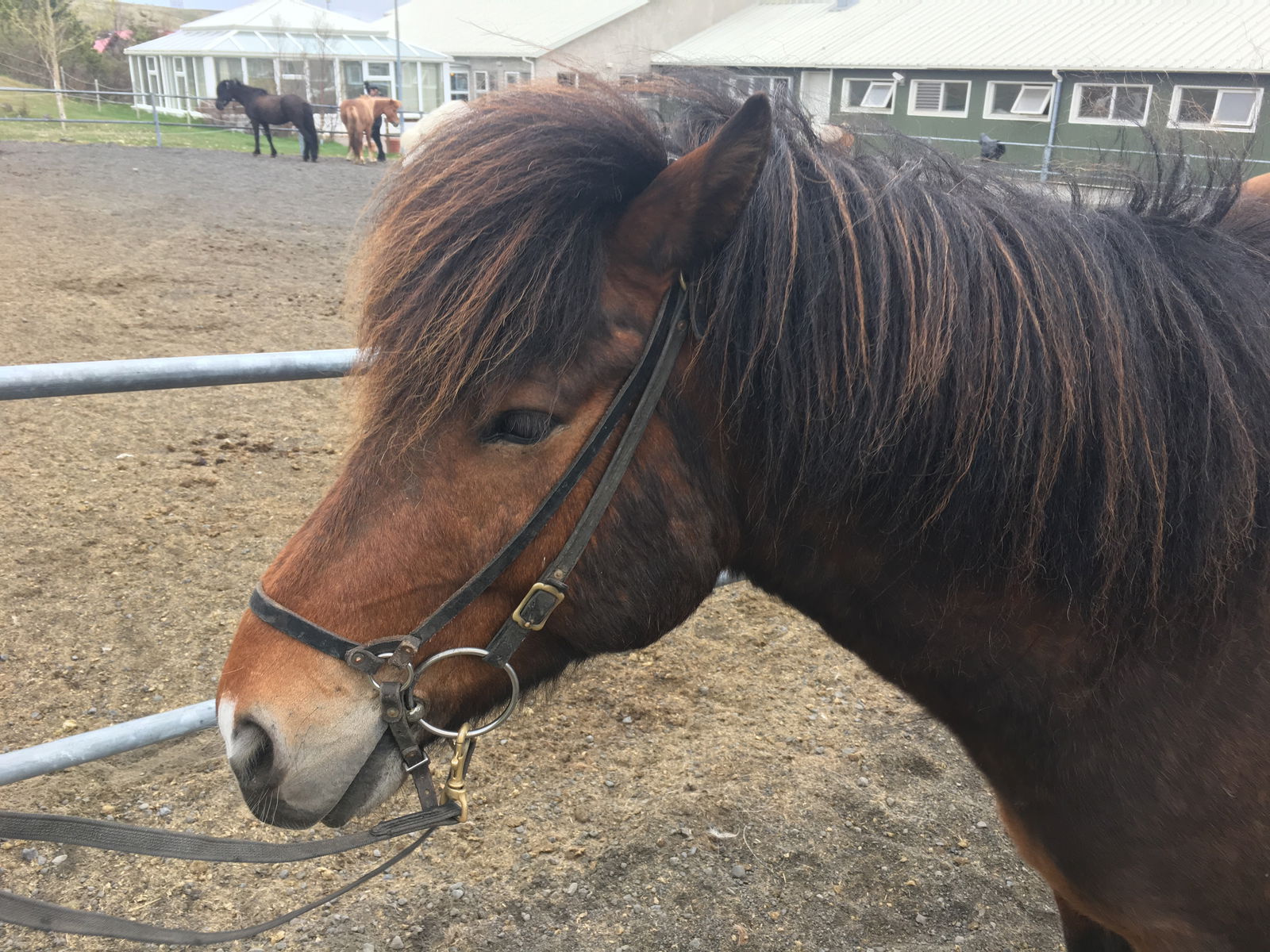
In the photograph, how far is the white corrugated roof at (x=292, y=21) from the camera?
37.4m

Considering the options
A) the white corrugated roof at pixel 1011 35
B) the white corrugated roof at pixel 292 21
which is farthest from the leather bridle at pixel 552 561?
the white corrugated roof at pixel 292 21

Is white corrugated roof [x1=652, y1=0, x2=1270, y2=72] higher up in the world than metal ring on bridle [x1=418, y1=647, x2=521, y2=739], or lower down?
higher up

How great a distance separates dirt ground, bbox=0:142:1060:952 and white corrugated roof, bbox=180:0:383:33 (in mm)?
38223

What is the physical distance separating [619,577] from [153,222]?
12.5 meters

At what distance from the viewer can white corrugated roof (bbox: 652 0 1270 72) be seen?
17.3 metres

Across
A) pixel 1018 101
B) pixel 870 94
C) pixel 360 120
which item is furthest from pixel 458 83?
pixel 1018 101

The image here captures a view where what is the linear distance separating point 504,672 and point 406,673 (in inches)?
6.9

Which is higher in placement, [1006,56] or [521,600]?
[1006,56]

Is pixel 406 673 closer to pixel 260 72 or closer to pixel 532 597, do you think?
pixel 532 597

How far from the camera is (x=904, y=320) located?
49.7 inches

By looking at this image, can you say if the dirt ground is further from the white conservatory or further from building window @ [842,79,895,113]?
the white conservatory

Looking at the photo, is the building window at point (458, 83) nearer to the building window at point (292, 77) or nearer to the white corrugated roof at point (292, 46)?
the white corrugated roof at point (292, 46)

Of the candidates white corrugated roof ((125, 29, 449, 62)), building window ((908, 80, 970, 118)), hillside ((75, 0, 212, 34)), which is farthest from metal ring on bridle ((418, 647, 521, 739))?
hillside ((75, 0, 212, 34))

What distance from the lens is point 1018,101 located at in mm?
21844
